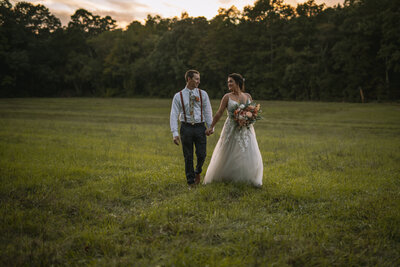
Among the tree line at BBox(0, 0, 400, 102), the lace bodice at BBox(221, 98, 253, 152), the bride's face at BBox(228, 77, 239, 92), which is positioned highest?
the tree line at BBox(0, 0, 400, 102)

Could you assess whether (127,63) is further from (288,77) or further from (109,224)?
(109,224)

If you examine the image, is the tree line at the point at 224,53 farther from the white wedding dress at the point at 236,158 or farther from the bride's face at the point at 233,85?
the white wedding dress at the point at 236,158

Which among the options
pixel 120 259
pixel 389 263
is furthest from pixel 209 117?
pixel 389 263

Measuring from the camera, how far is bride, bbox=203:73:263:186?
5.93 metres

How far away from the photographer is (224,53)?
57.7 m

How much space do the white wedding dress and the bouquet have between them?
105 millimetres

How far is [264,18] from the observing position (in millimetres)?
57500

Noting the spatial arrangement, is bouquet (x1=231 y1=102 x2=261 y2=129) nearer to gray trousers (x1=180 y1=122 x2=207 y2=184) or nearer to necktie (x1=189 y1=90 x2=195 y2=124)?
gray trousers (x1=180 y1=122 x2=207 y2=184)

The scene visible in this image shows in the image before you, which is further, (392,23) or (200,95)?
(392,23)

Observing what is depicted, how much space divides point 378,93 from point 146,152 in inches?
1778

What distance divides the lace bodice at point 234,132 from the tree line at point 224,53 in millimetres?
44213

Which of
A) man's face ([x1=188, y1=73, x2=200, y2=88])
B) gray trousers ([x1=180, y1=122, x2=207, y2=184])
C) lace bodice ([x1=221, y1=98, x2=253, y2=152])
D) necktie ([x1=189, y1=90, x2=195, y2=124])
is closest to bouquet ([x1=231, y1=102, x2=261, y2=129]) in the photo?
lace bodice ([x1=221, y1=98, x2=253, y2=152])

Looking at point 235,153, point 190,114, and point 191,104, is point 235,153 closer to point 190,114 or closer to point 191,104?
point 190,114

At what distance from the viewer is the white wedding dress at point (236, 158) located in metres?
5.93
